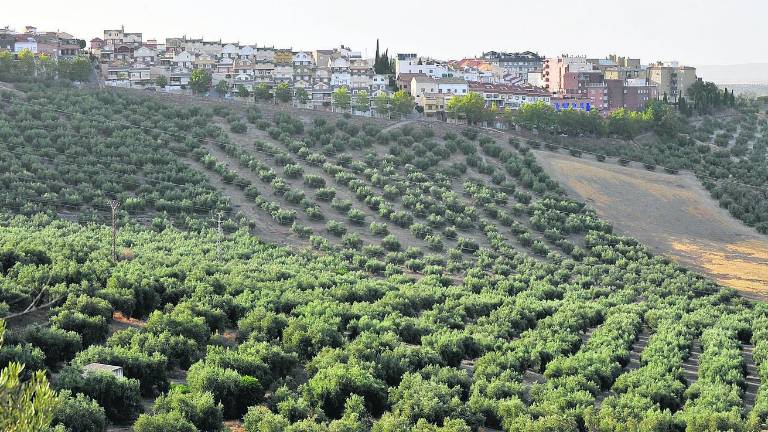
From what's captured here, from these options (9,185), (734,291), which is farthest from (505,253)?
(9,185)

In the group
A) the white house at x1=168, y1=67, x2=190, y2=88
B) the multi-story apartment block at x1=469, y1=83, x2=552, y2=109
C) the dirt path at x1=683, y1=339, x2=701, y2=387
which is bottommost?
the dirt path at x1=683, y1=339, x2=701, y2=387

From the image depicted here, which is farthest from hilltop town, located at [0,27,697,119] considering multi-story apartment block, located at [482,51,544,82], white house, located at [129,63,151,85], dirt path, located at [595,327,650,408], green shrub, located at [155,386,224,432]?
green shrub, located at [155,386,224,432]

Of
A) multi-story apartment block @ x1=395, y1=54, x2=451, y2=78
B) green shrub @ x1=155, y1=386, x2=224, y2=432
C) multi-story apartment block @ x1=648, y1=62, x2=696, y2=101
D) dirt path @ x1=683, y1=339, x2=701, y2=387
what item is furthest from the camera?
multi-story apartment block @ x1=648, y1=62, x2=696, y2=101

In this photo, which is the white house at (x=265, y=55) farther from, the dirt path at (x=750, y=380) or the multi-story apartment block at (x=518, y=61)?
the dirt path at (x=750, y=380)

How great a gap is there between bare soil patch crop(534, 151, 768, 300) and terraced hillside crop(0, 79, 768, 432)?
7.37 feet

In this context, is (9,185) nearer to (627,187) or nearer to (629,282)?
(629,282)

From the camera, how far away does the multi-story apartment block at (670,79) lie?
138m

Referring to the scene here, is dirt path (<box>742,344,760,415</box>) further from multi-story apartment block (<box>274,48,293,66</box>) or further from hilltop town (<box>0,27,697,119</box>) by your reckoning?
multi-story apartment block (<box>274,48,293,66</box>)

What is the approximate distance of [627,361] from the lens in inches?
1420

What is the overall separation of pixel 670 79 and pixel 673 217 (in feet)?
246

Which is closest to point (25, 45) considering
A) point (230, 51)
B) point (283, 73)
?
point (283, 73)

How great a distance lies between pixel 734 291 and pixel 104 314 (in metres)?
34.2

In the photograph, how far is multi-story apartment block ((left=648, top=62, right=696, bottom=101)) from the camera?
138 metres

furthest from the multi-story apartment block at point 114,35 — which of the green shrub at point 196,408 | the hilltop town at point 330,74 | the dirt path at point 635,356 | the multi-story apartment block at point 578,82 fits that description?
the green shrub at point 196,408
